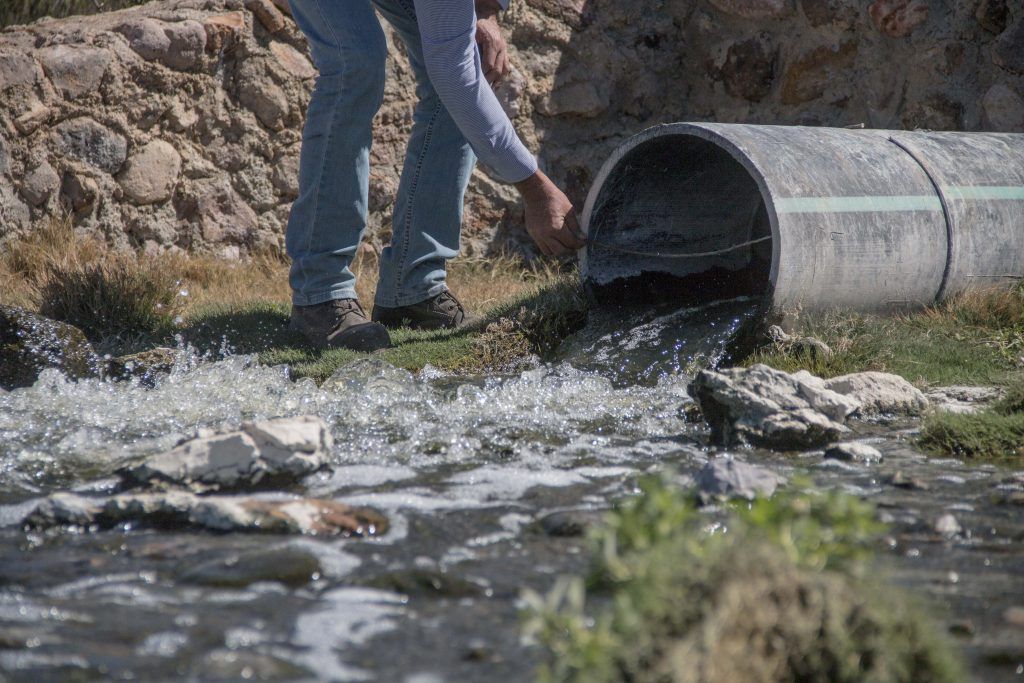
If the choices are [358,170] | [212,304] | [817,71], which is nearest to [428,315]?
[358,170]

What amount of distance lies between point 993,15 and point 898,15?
53cm

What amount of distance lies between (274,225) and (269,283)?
0.65m

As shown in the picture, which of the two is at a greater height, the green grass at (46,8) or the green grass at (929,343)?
the green grass at (46,8)

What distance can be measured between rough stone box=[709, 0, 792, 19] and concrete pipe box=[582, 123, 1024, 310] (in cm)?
170

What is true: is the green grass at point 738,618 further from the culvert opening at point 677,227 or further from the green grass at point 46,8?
the green grass at point 46,8

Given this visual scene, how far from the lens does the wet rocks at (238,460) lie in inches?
106

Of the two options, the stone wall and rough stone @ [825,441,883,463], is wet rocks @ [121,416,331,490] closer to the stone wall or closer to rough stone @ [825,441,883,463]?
rough stone @ [825,441,883,463]

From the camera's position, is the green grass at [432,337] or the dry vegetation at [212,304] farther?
the dry vegetation at [212,304]

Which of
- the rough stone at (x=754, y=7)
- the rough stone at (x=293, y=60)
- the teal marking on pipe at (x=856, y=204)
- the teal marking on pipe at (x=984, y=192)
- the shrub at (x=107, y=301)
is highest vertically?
the rough stone at (x=754, y=7)

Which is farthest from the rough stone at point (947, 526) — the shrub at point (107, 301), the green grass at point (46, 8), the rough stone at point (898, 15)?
the green grass at point (46, 8)

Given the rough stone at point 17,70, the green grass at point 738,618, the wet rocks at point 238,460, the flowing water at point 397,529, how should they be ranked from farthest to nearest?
the rough stone at point 17,70, the wet rocks at point 238,460, the flowing water at point 397,529, the green grass at point 738,618

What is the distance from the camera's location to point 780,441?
323 centimetres

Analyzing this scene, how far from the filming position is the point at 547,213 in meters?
4.30

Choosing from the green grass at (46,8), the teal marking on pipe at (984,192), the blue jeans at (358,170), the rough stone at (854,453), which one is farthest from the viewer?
the green grass at (46,8)
